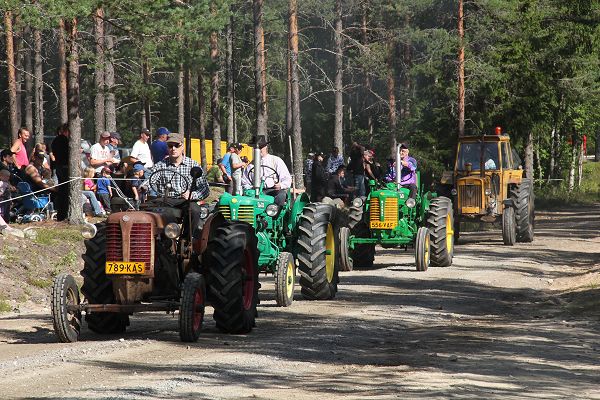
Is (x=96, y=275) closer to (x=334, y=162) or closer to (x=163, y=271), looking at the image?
(x=163, y=271)

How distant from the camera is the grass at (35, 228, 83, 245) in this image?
20281mm

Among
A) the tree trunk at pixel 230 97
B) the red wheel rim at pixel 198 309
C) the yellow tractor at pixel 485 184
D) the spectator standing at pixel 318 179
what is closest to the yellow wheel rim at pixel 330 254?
the red wheel rim at pixel 198 309

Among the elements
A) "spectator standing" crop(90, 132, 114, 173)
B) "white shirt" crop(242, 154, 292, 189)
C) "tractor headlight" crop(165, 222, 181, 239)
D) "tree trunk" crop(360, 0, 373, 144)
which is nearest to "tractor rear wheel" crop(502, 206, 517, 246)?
"spectator standing" crop(90, 132, 114, 173)

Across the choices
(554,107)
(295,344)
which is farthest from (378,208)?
(554,107)

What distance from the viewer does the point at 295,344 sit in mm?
12445

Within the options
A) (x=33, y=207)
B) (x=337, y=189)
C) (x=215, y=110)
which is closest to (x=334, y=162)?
(x=337, y=189)

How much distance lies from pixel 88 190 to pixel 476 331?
1271 cm

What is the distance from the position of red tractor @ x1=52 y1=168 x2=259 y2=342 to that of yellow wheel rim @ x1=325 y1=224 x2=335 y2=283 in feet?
11.9

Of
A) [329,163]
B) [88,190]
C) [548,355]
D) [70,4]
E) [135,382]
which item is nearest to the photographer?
[135,382]

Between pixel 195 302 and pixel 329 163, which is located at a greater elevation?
pixel 329 163

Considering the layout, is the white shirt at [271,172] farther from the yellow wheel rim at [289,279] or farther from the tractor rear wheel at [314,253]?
the yellow wheel rim at [289,279]

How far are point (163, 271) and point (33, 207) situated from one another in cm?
1127

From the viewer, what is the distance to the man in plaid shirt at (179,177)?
13414 millimetres

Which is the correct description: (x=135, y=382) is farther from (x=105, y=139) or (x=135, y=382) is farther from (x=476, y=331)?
(x=105, y=139)
